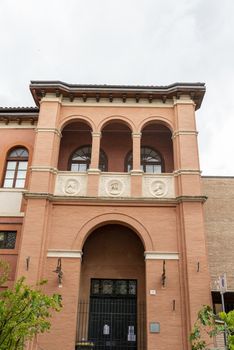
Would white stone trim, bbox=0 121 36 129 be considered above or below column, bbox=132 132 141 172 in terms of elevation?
above

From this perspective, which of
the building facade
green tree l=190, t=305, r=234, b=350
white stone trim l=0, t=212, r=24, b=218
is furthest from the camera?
white stone trim l=0, t=212, r=24, b=218

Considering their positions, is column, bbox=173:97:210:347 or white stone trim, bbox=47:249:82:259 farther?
white stone trim, bbox=47:249:82:259

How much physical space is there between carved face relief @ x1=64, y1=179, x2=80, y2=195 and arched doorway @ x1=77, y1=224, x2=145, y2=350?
2275mm

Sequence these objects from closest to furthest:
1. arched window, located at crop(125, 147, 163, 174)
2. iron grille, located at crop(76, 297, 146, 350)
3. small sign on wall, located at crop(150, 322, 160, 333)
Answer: small sign on wall, located at crop(150, 322, 160, 333) → iron grille, located at crop(76, 297, 146, 350) → arched window, located at crop(125, 147, 163, 174)

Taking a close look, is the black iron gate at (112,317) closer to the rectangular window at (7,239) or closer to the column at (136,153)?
the rectangular window at (7,239)

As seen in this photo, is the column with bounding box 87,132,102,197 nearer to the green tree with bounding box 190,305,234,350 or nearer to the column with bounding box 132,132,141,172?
the column with bounding box 132,132,141,172

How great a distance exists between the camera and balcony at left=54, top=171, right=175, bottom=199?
1437 cm

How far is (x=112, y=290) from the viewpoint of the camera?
570 inches

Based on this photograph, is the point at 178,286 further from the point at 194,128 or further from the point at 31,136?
the point at 31,136

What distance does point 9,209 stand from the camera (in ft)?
50.9

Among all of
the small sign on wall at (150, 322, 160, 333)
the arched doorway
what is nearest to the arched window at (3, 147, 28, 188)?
A: the arched doorway

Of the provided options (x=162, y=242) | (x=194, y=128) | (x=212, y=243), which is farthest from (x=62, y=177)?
(x=212, y=243)

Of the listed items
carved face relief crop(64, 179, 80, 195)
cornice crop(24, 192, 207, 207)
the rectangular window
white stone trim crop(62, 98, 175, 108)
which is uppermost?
white stone trim crop(62, 98, 175, 108)

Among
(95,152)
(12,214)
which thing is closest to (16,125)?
(12,214)
